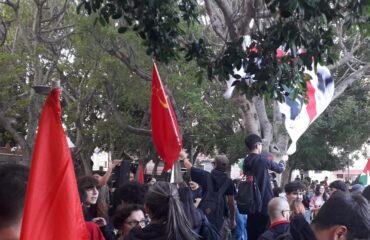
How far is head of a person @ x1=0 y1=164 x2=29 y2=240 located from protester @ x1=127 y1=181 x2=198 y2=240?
122 cm

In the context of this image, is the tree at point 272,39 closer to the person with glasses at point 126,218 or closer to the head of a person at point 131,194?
the head of a person at point 131,194

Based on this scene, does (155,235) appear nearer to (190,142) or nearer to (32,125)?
(32,125)

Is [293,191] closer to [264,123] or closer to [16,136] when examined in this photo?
[264,123]

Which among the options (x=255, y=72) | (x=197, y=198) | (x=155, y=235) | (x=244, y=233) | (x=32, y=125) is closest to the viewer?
(x=155, y=235)

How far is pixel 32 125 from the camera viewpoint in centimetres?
1766

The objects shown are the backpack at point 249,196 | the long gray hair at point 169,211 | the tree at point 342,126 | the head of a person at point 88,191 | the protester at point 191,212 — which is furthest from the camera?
the tree at point 342,126

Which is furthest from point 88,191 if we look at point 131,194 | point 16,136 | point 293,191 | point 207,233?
point 16,136

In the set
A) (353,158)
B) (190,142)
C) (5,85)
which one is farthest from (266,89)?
(353,158)

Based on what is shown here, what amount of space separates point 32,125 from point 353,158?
26.8m

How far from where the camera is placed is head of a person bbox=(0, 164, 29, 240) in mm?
2461

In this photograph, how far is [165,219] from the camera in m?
3.74

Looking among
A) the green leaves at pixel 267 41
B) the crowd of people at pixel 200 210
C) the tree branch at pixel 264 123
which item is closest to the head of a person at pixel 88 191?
the crowd of people at pixel 200 210

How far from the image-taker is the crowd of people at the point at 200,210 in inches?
101

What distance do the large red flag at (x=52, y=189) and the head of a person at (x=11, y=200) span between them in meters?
0.05
